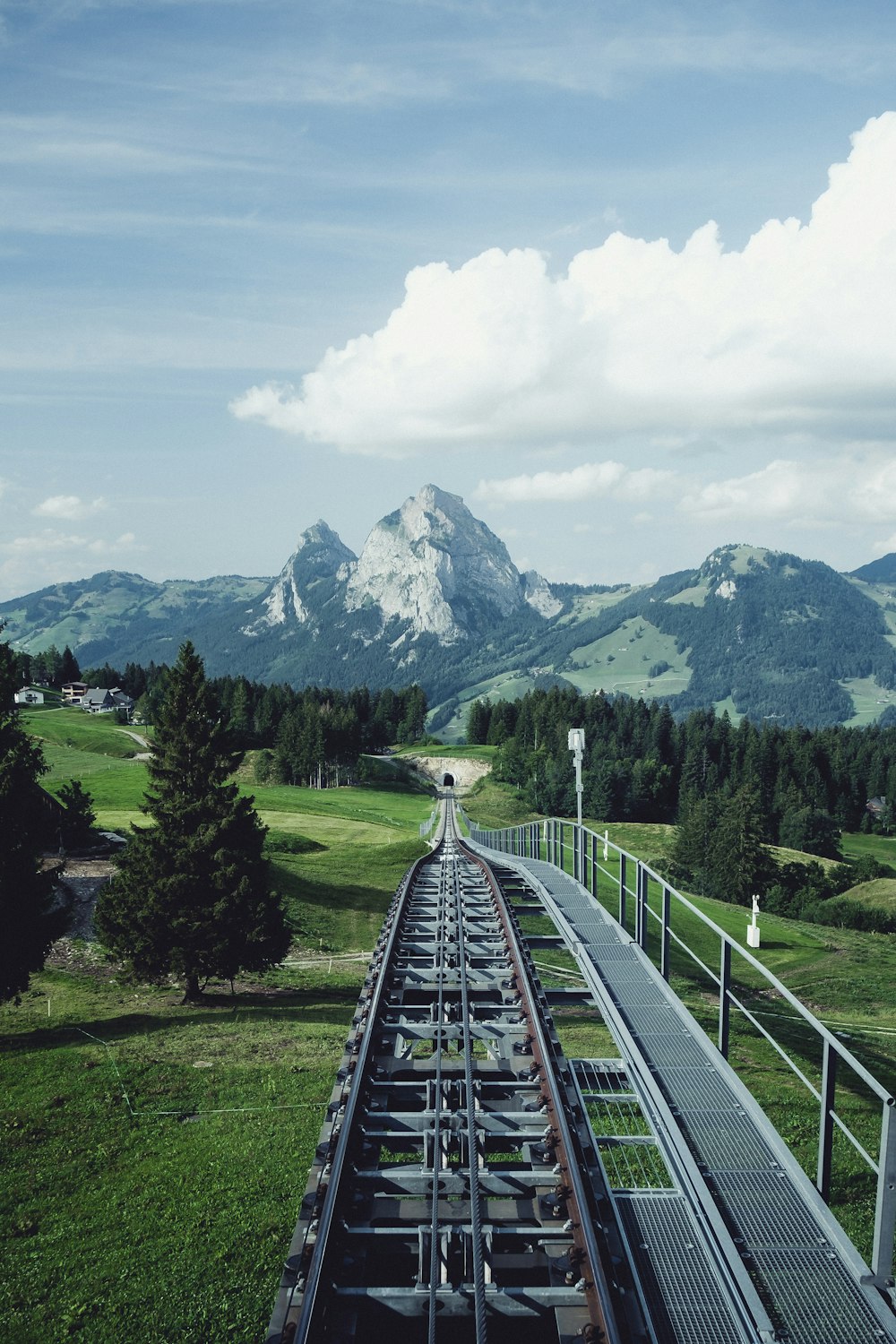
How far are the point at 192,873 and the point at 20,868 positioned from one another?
4.98 metres

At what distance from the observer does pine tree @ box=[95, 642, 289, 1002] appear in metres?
26.0

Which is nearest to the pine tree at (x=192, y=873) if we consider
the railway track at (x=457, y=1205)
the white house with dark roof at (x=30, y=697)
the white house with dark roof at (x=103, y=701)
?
the railway track at (x=457, y=1205)

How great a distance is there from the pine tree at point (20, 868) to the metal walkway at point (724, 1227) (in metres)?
18.2

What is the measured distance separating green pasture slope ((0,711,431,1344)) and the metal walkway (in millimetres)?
4755

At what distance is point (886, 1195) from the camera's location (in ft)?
20.0

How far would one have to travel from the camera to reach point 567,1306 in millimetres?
6363

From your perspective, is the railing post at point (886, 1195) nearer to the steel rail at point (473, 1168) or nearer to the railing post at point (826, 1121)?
the railing post at point (826, 1121)

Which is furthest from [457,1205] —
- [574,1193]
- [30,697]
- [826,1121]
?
[30,697]

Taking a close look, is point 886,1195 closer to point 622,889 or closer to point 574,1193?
point 574,1193

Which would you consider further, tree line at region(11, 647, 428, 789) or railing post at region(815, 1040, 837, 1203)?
tree line at region(11, 647, 428, 789)

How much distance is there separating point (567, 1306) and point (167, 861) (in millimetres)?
23040

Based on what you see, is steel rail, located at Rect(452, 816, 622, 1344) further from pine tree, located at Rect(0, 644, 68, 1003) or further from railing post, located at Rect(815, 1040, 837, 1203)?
pine tree, located at Rect(0, 644, 68, 1003)

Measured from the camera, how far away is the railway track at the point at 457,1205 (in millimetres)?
6281

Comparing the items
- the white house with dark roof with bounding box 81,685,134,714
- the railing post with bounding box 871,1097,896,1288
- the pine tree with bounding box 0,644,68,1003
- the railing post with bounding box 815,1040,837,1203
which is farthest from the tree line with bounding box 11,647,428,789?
the railing post with bounding box 871,1097,896,1288
